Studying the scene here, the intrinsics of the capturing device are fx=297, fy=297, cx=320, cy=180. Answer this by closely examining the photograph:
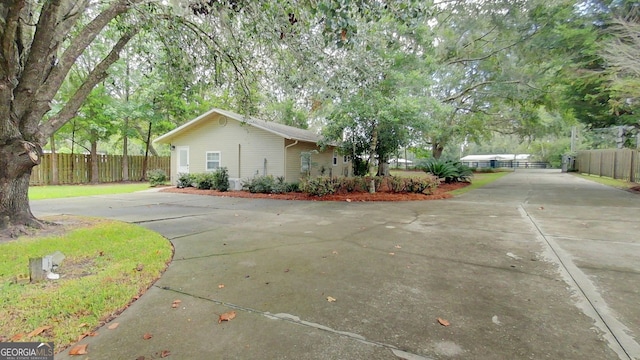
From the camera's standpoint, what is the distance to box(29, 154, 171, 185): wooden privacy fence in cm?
1575

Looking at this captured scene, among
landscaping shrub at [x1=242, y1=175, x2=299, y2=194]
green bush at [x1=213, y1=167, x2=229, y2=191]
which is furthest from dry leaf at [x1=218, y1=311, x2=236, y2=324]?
green bush at [x1=213, y1=167, x2=229, y2=191]

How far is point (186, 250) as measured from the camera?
4.53m

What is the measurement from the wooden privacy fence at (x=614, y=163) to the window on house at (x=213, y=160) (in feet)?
→ 66.4

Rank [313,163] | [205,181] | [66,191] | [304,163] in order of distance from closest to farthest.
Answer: [66,191] → [205,181] → [313,163] → [304,163]

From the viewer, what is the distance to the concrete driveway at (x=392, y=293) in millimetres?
2174

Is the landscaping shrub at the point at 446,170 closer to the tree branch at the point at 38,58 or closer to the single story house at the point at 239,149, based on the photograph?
the single story house at the point at 239,149

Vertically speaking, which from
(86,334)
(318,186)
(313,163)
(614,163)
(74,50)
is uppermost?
(74,50)

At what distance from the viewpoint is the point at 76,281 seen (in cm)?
325

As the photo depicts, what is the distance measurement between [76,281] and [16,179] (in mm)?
3623

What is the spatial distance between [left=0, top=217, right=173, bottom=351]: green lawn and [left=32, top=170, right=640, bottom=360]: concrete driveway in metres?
0.23

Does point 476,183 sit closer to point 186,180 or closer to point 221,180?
point 221,180

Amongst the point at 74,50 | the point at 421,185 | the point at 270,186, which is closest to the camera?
the point at 74,50

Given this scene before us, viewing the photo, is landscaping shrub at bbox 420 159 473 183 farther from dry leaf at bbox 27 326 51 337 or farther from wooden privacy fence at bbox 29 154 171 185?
wooden privacy fence at bbox 29 154 171 185

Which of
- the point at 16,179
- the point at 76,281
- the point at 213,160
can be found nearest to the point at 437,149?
the point at 213,160
